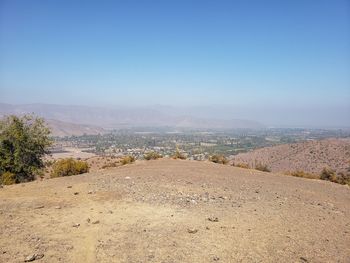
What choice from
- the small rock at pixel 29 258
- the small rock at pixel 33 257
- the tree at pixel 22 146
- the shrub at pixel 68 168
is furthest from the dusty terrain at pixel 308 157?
the small rock at pixel 29 258

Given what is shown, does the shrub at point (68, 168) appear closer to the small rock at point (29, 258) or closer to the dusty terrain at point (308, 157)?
the small rock at point (29, 258)

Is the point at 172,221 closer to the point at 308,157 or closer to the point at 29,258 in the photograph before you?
the point at 29,258

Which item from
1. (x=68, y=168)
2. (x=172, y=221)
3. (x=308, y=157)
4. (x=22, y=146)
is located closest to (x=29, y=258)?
(x=172, y=221)

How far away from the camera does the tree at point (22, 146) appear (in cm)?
2609

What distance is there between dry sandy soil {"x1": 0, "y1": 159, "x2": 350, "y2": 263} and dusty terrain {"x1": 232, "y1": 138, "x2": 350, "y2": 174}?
129 feet

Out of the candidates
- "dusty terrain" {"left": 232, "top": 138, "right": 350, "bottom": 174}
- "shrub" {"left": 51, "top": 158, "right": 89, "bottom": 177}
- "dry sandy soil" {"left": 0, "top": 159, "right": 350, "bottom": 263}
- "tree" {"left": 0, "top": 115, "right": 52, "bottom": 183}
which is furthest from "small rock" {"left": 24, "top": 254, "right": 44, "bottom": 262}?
"dusty terrain" {"left": 232, "top": 138, "right": 350, "bottom": 174}

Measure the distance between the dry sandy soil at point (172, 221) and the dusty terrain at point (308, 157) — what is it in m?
39.3

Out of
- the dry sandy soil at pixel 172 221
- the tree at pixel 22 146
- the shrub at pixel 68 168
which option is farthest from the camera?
the tree at pixel 22 146

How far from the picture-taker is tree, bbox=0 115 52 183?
85.6 ft

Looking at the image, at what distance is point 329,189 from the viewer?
64.0 feet

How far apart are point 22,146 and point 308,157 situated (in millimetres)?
53696

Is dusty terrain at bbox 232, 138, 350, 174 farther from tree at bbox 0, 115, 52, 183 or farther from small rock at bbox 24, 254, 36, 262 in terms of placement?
small rock at bbox 24, 254, 36, 262

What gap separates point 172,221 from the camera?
1151cm

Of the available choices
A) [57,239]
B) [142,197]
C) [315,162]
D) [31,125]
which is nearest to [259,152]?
[315,162]
